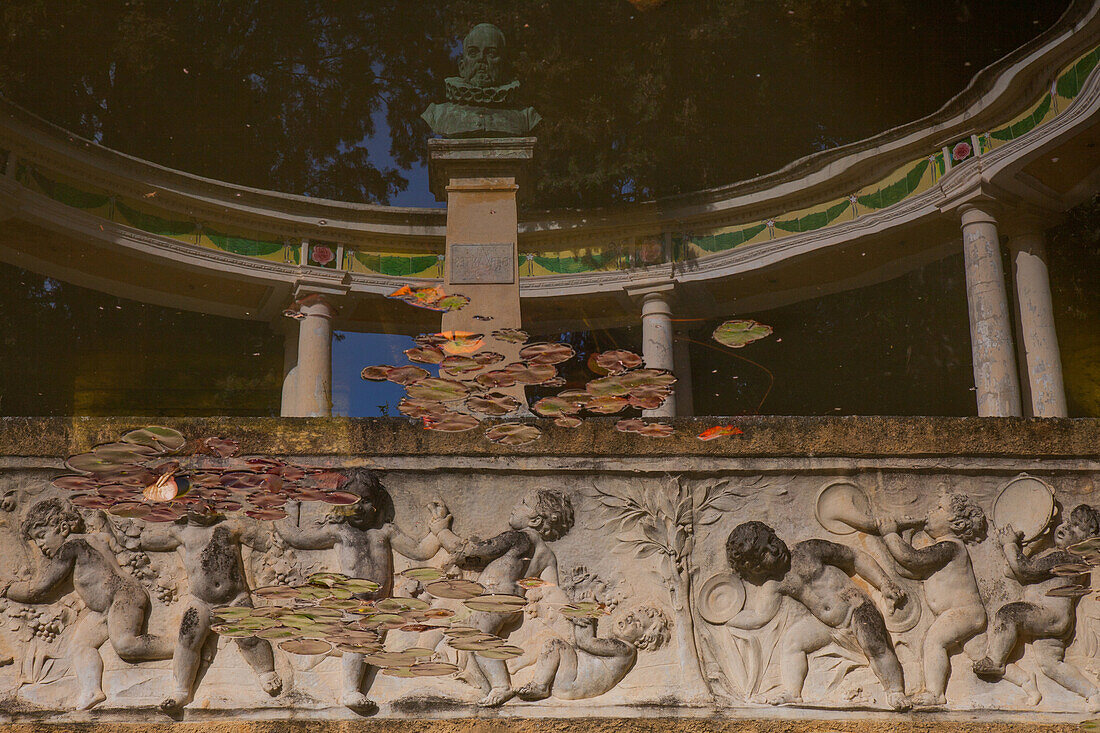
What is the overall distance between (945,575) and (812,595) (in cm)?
64

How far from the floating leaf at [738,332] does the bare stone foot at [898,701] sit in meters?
7.37

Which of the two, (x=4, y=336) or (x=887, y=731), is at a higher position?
(x=4, y=336)

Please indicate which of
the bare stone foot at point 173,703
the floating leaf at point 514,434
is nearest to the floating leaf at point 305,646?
the bare stone foot at point 173,703

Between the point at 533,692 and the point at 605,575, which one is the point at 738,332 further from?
the point at 533,692

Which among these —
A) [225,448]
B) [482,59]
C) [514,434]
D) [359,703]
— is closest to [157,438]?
[225,448]

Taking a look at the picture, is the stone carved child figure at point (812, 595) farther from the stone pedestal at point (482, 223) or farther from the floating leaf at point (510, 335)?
the stone pedestal at point (482, 223)

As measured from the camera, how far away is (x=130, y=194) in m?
13.8

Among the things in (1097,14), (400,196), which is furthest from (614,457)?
(400,196)

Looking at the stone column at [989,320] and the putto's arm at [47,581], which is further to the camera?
the stone column at [989,320]

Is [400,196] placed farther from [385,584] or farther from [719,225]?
[385,584]

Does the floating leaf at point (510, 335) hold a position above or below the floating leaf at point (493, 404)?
above

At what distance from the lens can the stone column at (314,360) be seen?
1346cm

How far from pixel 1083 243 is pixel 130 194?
1119 cm

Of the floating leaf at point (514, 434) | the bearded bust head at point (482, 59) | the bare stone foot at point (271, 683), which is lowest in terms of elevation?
the bare stone foot at point (271, 683)
